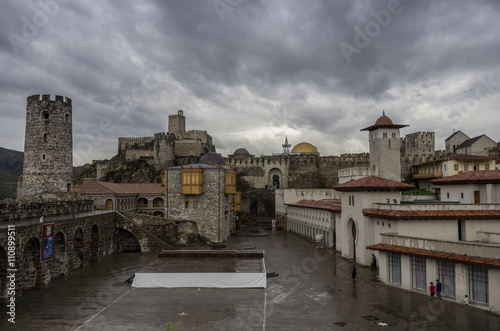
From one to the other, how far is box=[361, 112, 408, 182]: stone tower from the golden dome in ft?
123

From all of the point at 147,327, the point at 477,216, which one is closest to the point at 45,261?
the point at 147,327

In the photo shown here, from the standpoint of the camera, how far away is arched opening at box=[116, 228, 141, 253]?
31.1 metres

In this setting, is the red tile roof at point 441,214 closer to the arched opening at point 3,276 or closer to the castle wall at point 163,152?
the arched opening at point 3,276

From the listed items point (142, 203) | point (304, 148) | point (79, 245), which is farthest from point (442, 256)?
point (304, 148)

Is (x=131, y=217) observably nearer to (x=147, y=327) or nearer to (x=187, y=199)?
(x=187, y=199)

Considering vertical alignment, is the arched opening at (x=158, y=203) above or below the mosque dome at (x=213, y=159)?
below

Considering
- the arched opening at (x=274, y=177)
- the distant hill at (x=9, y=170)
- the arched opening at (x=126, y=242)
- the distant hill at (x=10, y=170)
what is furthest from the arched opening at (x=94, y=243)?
the distant hill at (x=9, y=170)

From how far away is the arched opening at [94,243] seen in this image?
2638 cm

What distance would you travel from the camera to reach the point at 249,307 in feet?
51.3

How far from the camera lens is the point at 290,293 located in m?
17.7

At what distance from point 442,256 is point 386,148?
24.3 metres

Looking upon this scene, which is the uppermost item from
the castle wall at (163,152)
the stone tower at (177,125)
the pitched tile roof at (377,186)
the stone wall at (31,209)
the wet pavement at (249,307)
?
the stone tower at (177,125)

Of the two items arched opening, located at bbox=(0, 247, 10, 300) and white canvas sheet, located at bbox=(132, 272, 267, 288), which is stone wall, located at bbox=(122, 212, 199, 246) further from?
arched opening, located at bbox=(0, 247, 10, 300)

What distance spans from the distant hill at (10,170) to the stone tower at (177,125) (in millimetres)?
26258
